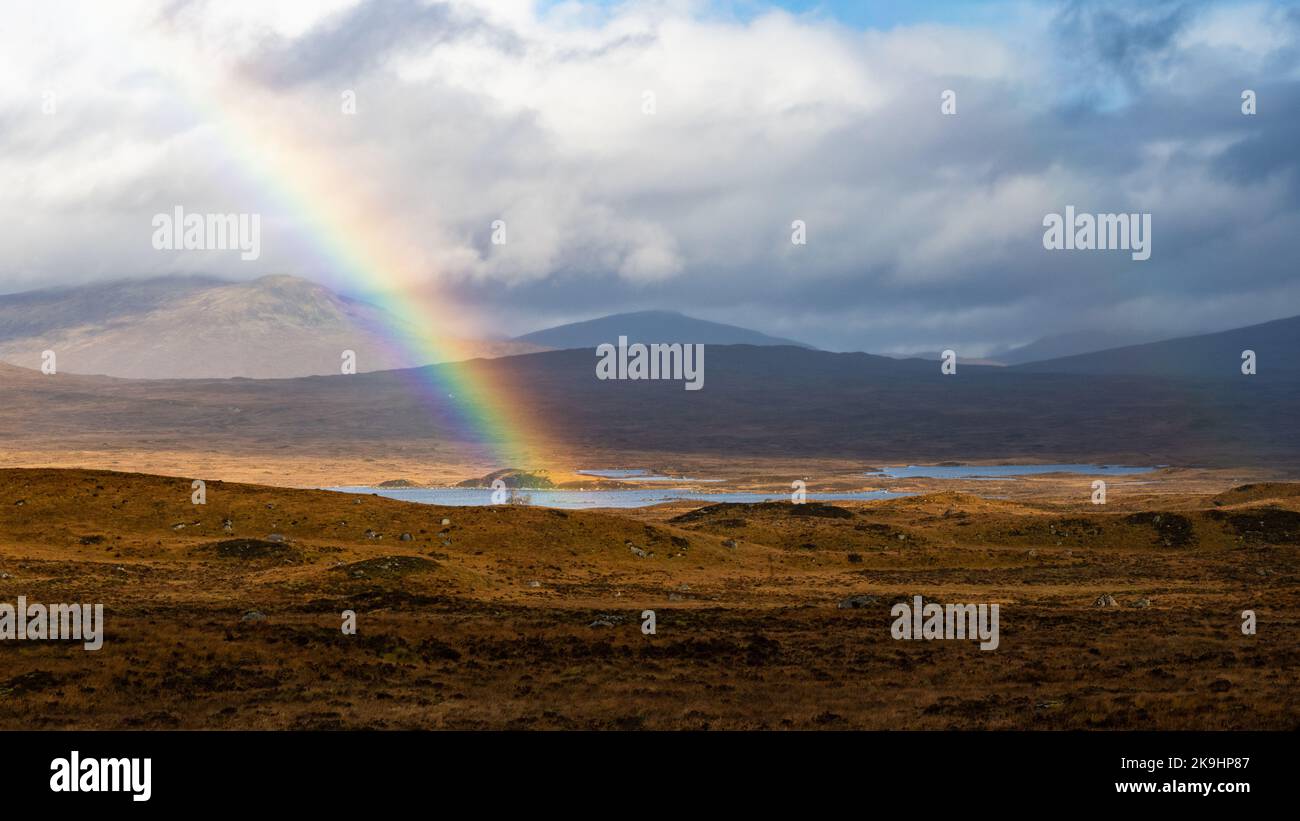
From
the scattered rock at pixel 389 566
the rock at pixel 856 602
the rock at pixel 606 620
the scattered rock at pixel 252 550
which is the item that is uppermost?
the scattered rock at pixel 252 550

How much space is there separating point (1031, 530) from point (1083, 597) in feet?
94.6

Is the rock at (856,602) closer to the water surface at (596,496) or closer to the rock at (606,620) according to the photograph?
the rock at (606,620)

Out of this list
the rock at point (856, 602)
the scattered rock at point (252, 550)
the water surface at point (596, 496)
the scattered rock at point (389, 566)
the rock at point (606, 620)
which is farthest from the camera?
the water surface at point (596, 496)

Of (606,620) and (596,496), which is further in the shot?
(596,496)

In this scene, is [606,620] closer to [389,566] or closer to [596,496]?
[389,566]

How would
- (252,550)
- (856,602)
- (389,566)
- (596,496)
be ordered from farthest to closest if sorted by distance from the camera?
(596,496)
(252,550)
(389,566)
(856,602)

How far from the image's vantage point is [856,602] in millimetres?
48312

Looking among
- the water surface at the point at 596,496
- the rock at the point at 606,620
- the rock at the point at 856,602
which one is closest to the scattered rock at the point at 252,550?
the rock at the point at 606,620

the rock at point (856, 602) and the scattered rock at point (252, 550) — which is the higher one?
the scattered rock at point (252, 550)

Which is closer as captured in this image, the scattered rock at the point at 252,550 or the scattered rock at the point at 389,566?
the scattered rock at the point at 389,566

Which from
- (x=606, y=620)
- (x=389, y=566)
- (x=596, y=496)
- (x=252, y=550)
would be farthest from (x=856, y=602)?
(x=596, y=496)

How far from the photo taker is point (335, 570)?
174 ft

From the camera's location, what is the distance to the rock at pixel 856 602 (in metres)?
47.3
